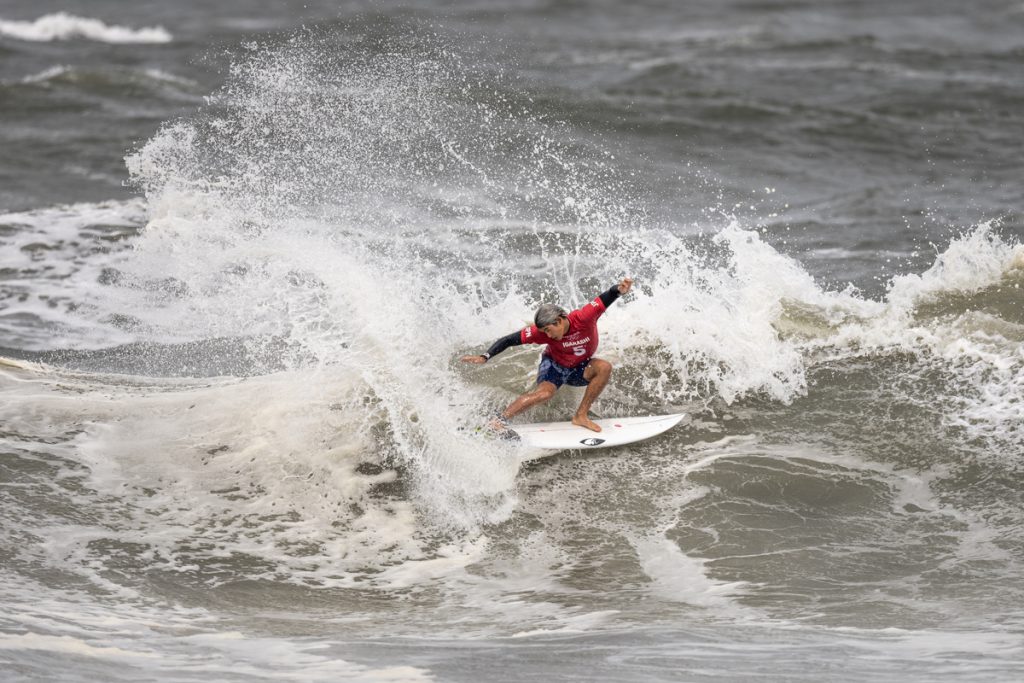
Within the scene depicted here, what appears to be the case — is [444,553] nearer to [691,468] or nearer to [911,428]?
[691,468]

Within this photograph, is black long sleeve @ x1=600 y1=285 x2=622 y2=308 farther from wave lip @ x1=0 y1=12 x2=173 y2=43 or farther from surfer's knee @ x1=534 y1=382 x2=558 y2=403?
wave lip @ x1=0 y1=12 x2=173 y2=43

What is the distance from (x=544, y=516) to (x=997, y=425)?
4.00m

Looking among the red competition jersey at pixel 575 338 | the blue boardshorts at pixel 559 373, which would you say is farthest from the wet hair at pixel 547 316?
the blue boardshorts at pixel 559 373

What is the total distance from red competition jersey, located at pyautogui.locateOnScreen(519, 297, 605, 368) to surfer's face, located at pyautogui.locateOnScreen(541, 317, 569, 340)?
15cm

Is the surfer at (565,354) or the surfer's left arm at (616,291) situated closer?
the surfer's left arm at (616,291)

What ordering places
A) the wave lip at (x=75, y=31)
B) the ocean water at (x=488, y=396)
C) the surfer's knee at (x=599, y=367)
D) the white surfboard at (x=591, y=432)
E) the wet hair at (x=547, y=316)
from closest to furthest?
the ocean water at (x=488, y=396)
the wet hair at (x=547, y=316)
the white surfboard at (x=591, y=432)
the surfer's knee at (x=599, y=367)
the wave lip at (x=75, y=31)

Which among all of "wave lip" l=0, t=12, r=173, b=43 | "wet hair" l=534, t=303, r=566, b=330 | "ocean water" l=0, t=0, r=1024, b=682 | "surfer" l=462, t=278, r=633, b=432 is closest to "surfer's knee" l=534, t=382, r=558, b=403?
"surfer" l=462, t=278, r=633, b=432

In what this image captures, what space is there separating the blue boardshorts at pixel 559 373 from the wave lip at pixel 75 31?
24.1 metres

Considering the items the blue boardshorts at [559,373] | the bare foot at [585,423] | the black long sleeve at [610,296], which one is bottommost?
the bare foot at [585,423]

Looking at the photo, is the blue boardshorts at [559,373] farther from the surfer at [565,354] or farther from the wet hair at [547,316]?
the wet hair at [547,316]

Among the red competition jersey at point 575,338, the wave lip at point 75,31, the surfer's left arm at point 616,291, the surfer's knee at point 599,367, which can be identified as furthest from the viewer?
the wave lip at point 75,31

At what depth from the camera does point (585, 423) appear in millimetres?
9836

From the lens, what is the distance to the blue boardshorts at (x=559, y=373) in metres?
9.79

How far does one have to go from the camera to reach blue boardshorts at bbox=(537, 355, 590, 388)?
9.79 m
